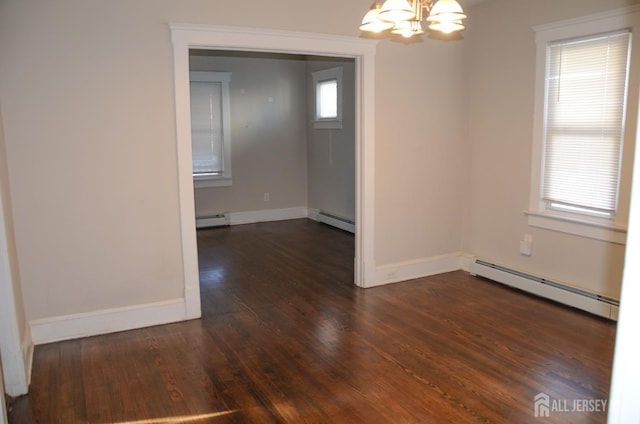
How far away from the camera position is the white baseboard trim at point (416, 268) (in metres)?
4.80

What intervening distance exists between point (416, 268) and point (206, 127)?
4063 mm

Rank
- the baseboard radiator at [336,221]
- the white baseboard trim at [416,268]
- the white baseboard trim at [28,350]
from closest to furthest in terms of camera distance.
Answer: the white baseboard trim at [28,350] < the white baseboard trim at [416,268] < the baseboard radiator at [336,221]

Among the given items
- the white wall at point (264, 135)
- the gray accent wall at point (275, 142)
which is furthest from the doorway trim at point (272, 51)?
the white wall at point (264, 135)

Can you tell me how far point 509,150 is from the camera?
4.63 meters

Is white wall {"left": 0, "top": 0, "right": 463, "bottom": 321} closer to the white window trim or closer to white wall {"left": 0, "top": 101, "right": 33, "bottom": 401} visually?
white wall {"left": 0, "top": 101, "right": 33, "bottom": 401}

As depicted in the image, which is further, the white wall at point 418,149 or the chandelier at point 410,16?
the white wall at point 418,149

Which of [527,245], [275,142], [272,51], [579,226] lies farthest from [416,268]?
[275,142]

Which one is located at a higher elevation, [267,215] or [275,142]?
[275,142]

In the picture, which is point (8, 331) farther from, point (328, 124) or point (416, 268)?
point (328, 124)

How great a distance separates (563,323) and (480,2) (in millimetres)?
2951

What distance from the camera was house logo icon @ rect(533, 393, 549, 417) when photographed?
2652 mm

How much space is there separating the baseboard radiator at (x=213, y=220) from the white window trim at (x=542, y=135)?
456 cm

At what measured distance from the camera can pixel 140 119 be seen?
3678 mm

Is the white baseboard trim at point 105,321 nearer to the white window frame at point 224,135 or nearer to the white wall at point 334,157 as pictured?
the white wall at point 334,157
